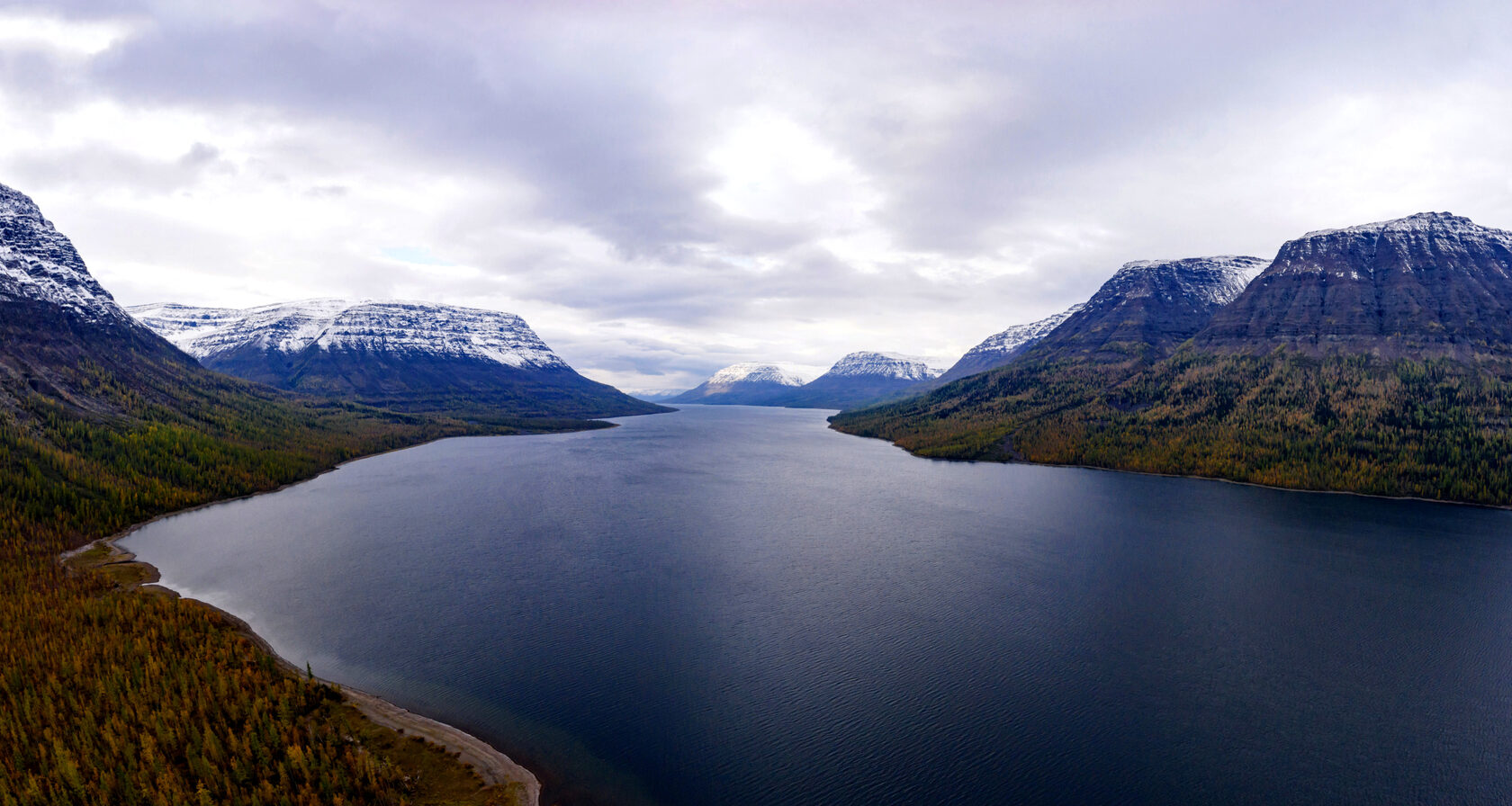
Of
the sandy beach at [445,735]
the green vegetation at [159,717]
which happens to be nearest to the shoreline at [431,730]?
the sandy beach at [445,735]

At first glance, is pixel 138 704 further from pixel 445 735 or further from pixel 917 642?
pixel 917 642

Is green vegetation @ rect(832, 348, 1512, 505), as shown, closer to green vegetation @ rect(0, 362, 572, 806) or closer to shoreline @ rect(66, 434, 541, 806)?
shoreline @ rect(66, 434, 541, 806)

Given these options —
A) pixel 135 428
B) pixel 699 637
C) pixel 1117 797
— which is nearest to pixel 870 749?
pixel 1117 797

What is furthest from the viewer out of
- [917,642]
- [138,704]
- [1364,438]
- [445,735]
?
[1364,438]

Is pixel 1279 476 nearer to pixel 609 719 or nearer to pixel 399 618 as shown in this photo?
pixel 609 719

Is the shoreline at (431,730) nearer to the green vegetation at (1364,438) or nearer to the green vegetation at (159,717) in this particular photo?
the green vegetation at (159,717)

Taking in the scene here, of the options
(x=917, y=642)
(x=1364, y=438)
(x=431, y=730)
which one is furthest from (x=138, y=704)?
(x=1364, y=438)

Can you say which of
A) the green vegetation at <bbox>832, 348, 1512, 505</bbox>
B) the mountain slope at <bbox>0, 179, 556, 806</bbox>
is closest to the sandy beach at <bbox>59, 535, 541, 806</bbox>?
the mountain slope at <bbox>0, 179, 556, 806</bbox>

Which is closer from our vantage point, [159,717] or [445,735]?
[159,717]
